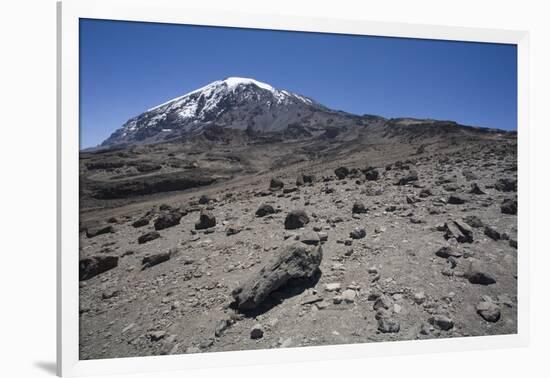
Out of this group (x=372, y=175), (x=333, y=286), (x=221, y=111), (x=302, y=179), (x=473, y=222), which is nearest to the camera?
(x=333, y=286)

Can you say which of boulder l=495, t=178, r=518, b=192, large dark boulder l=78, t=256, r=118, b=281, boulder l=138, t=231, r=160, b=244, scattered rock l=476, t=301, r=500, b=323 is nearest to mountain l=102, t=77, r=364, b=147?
boulder l=138, t=231, r=160, b=244

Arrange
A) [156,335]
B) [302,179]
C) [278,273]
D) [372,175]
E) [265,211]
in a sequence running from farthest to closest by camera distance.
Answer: [372,175]
[302,179]
[265,211]
[278,273]
[156,335]

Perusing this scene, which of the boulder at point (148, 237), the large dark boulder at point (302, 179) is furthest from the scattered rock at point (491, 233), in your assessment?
the boulder at point (148, 237)

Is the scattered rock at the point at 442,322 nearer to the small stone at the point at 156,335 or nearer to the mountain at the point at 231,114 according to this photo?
the mountain at the point at 231,114

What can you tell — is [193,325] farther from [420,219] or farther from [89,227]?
[420,219]

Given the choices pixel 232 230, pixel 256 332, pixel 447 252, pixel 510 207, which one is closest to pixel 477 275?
pixel 447 252

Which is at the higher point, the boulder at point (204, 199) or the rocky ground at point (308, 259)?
the boulder at point (204, 199)

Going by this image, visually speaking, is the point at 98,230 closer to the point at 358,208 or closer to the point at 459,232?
the point at 358,208
